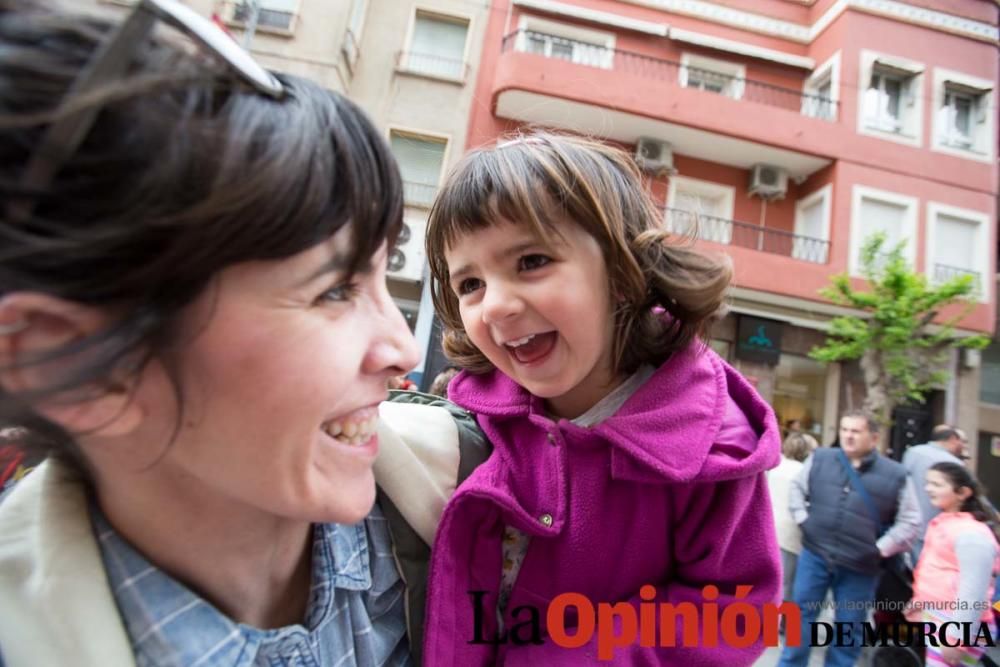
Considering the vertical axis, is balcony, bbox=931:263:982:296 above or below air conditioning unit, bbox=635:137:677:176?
below

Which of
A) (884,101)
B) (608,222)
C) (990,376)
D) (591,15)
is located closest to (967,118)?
(884,101)

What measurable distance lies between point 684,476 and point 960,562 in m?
3.00

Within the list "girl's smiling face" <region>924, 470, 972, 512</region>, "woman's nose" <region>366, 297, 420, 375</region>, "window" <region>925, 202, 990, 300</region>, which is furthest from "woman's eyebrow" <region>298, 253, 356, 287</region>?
"window" <region>925, 202, 990, 300</region>

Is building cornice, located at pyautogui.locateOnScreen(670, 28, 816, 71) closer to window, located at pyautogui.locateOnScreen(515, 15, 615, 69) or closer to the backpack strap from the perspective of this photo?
window, located at pyautogui.locateOnScreen(515, 15, 615, 69)

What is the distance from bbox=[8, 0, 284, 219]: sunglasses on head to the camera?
0.52 meters

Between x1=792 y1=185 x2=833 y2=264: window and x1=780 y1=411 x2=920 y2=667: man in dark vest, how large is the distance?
630 centimetres

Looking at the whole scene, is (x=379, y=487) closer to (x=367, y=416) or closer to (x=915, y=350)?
(x=367, y=416)

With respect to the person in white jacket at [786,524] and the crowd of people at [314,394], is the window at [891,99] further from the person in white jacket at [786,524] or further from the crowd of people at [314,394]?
the crowd of people at [314,394]

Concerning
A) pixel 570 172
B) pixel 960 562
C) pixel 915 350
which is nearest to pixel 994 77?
pixel 915 350

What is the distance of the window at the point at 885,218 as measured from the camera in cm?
882

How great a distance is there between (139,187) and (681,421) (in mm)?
1104

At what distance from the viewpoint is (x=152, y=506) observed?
2.52 feet

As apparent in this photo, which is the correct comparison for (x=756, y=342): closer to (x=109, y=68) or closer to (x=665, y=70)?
(x=665, y=70)

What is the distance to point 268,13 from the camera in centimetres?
275
